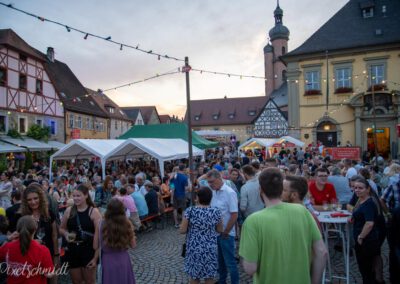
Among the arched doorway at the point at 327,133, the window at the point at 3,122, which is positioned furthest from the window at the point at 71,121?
the arched doorway at the point at 327,133

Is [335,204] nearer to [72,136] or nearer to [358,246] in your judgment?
[358,246]

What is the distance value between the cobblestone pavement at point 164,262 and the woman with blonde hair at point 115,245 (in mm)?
1804

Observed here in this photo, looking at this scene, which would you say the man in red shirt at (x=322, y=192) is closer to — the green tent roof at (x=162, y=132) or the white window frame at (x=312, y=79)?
the green tent roof at (x=162, y=132)

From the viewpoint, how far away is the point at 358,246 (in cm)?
377

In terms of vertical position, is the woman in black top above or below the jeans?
above

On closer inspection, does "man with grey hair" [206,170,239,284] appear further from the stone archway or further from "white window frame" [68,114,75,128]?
"white window frame" [68,114,75,128]

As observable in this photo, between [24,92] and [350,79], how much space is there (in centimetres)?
2284

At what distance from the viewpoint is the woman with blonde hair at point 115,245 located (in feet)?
10.3

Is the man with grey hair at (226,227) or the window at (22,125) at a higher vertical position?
the window at (22,125)

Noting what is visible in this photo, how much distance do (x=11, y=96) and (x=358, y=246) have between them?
71.5 ft

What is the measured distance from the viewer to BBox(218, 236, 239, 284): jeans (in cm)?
406

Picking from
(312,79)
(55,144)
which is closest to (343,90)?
(312,79)

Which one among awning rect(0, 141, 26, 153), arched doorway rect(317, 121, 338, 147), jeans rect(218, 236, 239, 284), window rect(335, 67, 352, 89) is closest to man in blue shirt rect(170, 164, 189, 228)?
jeans rect(218, 236, 239, 284)

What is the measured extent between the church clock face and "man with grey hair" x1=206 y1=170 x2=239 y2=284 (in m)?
32.4
